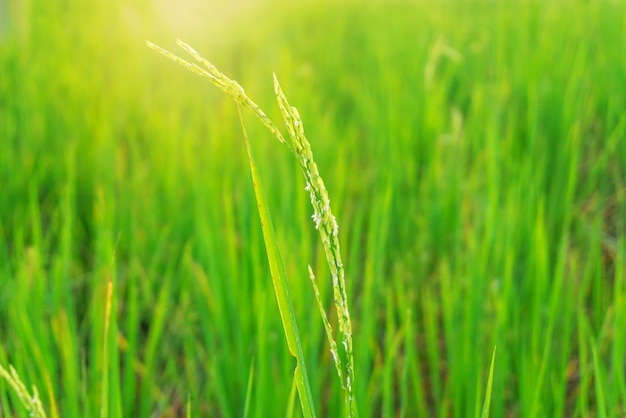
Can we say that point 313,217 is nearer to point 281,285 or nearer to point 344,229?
point 281,285

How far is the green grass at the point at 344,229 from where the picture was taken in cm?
83

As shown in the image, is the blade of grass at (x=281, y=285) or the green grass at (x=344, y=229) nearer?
the blade of grass at (x=281, y=285)

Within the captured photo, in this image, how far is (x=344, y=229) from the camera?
Answer: 4.00ft

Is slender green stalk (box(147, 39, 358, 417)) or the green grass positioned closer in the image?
slender green stalk (box(147, 39, 358, 417))

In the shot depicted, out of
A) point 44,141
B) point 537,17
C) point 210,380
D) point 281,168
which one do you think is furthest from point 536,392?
point 537,17

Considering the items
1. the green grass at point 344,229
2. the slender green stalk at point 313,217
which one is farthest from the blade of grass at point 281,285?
the green grass at point 344,229

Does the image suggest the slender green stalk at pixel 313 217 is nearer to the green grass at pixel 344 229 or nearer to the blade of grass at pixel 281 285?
the blade of grass at pixel 281 285

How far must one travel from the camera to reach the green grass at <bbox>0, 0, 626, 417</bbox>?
83 centimetres

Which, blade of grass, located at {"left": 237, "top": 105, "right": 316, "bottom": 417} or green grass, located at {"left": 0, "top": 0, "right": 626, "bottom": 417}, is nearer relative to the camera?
blade of grass, located at {"left": 237, "top": 105, "right": 316, "bottom": 417}

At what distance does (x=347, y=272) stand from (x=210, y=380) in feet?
0.98

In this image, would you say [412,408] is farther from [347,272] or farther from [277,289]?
[277,289]

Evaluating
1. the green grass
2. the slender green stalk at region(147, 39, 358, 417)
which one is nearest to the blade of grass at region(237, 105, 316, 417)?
the slender green stalk at region(147, 39, 358, 417)

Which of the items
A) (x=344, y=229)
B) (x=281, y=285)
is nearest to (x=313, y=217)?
(x=281, y=285)

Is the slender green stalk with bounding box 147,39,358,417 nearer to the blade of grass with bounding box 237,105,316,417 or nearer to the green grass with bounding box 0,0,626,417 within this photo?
the blade of grass with bounding box 237,105,316,417
